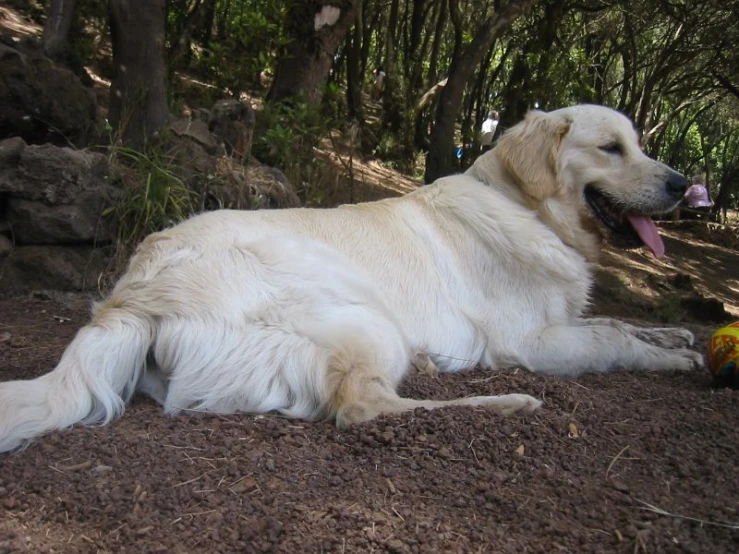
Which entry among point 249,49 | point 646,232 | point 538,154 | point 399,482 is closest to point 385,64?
point 249,49

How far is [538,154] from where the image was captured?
156 inches

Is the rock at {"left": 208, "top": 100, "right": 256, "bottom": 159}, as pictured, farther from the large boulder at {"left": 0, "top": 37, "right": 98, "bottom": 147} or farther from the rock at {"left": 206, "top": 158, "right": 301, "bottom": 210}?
the large boulder at {"left": 0, "top": 37, "right": 98, "bottom": 147}

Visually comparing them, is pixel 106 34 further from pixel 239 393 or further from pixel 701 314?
pixel 239 393

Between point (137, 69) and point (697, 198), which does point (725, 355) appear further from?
point (697, 198)

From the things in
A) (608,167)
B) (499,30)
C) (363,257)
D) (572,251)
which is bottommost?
(363,257)

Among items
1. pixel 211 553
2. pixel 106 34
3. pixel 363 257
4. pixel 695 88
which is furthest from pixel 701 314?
pixel 695 88

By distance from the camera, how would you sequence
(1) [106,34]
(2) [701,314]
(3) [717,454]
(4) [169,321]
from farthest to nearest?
(1) [106,34] < (2) [701,314] < (4) [169,321] < (3) [717,454]

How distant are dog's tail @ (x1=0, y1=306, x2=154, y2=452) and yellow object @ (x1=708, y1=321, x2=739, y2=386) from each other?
2536mm

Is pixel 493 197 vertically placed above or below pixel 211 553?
above

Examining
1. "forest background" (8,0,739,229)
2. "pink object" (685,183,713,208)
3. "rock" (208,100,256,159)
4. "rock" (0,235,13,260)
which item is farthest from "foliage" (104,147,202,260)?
"pink object" (685,183,713,208)

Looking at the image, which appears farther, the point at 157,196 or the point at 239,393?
the point at 157,196

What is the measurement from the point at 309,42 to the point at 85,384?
5.53 meters

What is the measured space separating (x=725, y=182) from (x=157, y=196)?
19.7 m

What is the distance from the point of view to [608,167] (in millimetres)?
3908
